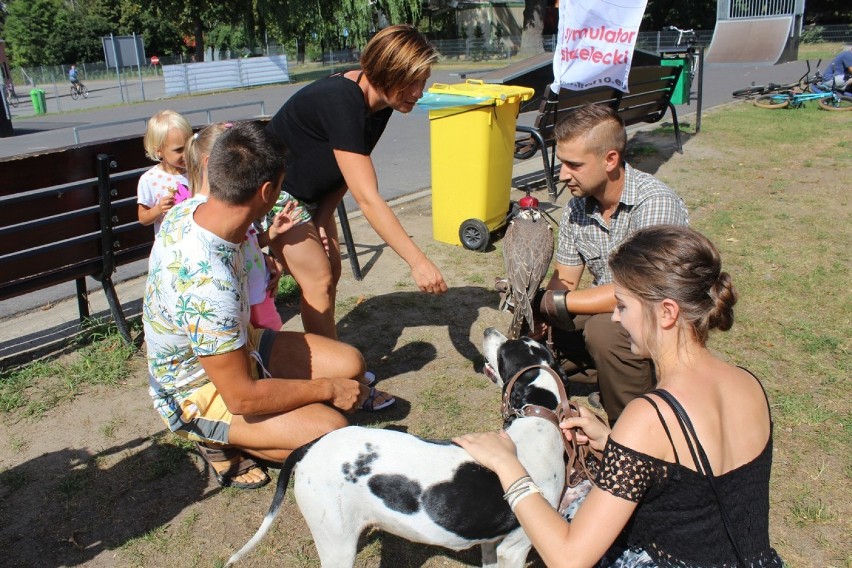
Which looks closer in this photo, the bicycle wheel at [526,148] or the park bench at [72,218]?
the park bench at [72,218]

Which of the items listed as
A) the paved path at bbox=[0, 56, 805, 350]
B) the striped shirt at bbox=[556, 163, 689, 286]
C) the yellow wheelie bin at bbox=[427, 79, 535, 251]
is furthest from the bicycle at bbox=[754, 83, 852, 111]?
the striped shirt at bbox=[556, 163, 689, 286]

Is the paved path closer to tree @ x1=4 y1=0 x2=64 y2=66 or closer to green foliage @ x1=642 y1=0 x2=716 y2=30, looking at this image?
tree @ x1=4 y1=0 x2=64 y2=66

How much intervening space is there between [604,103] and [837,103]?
356 inches

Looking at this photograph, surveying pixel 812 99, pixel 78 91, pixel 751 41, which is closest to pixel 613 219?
pixel 812 99

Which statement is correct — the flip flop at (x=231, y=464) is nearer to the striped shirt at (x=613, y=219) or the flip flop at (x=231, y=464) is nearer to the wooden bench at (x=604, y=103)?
the striped shirt at (x=613, y=219)

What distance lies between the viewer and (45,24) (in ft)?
176

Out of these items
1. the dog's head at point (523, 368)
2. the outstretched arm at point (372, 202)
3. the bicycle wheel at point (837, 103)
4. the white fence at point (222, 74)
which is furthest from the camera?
the white fence at point (222, 74)

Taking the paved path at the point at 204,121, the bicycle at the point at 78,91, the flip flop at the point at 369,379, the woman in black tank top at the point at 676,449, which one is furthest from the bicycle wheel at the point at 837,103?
the bicycle at the point at 78,91

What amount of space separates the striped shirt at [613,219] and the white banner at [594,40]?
13.1ft

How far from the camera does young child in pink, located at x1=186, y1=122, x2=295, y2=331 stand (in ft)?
10.1

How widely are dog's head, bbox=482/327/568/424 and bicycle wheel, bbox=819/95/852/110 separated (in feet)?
47.0

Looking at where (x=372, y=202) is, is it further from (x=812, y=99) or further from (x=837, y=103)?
(x=812, y=99)

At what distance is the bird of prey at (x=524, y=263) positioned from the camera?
3.58 meters

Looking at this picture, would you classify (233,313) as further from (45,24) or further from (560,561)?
(45,24)
